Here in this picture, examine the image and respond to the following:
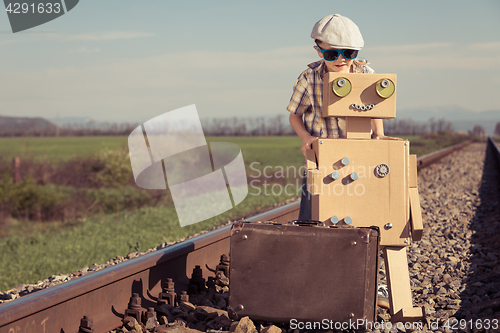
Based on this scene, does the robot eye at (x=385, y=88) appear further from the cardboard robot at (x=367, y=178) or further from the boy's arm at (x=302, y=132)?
the boy's arm at (x=302, y=132)

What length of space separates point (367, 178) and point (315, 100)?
2.29ft

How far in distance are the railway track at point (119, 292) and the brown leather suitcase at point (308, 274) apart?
66cm

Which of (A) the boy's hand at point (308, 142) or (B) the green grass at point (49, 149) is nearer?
(A) the boy's hand at point (308, 142)

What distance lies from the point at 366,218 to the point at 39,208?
17.5 metres

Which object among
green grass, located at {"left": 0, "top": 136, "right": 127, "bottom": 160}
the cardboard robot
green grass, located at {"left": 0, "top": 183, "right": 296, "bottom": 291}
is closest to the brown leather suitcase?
the cardboard robot

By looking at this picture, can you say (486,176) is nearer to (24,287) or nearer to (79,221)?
(79,221)

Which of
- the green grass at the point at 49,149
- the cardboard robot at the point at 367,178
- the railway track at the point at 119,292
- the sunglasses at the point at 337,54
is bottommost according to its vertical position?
the green grass at the point at 49,149

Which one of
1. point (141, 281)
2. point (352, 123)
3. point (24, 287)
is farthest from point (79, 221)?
point (352, 123)

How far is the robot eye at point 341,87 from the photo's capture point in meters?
3.16

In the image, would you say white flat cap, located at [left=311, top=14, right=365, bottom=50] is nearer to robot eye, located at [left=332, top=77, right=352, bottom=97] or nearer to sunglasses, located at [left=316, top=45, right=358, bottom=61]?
sunglasses, located at [left=316, top=45, right=358, bottom=61]

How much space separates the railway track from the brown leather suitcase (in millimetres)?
664

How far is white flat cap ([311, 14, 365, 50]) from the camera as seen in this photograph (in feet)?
10.4

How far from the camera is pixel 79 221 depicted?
47.1 feet

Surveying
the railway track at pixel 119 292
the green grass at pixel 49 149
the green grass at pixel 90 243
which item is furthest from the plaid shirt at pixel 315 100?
the green grass at pixel 49 149
